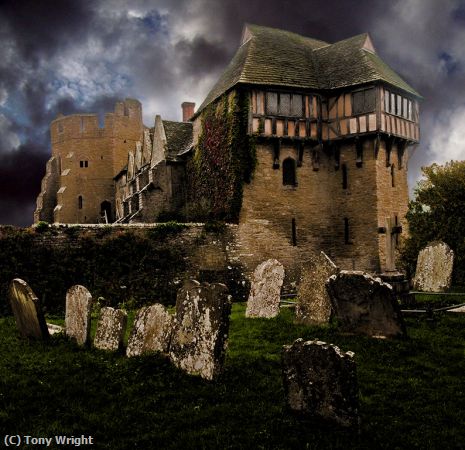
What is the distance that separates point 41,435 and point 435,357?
6.78m

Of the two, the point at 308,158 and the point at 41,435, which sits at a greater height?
the point at 308,158

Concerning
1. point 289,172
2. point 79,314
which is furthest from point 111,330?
point 289,172

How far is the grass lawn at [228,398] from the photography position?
19.4 feet

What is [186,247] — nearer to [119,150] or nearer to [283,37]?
[283,37]

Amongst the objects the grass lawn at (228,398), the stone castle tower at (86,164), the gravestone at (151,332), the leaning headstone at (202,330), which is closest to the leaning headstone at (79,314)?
the grass lawn at (228,398)

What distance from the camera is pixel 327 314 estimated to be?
37.4 ft

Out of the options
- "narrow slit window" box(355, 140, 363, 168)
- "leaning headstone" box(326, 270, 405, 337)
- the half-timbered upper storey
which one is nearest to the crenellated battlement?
the half-timbered upper storey

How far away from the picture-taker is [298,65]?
25734 millimetres

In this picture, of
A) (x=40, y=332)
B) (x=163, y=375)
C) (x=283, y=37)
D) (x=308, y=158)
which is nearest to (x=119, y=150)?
(x=283, y=37)

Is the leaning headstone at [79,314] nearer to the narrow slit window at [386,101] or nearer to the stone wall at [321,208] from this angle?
the stone wall at [321,208]

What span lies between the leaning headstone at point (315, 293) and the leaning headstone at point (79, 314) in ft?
16.4

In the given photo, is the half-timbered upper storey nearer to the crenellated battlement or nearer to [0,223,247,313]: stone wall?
[0,223,247,313]: stone wall

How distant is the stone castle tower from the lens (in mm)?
50844

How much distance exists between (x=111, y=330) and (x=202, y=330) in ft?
9.02
